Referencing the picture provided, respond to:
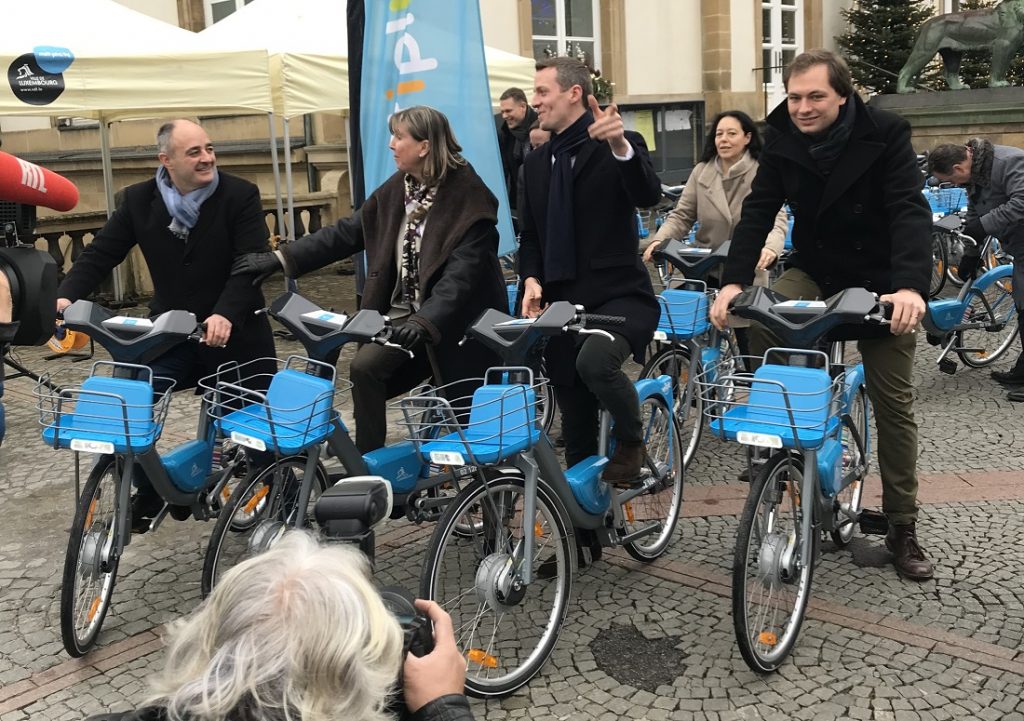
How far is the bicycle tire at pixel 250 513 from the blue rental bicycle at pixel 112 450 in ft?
0.78

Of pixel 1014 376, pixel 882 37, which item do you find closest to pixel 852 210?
pixel 1014 376

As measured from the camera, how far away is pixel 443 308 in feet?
12.5

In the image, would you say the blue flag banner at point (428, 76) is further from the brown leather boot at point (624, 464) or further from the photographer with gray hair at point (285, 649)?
the photographer with gray hair at point (285, 649)

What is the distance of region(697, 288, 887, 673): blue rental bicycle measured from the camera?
3293 mm

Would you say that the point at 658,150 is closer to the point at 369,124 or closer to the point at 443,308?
the point at 369,124

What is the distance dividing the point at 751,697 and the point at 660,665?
1.16ft

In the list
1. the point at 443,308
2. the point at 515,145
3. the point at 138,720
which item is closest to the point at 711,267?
the point at 443,308

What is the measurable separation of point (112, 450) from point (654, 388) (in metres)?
2.08

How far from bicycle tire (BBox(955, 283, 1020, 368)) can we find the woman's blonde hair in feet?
15.1

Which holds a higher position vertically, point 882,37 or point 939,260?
point 882,37

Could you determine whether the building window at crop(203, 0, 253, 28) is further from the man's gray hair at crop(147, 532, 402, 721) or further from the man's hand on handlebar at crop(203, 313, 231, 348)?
the man's gray hair at crop(147, 532, 402, 721)

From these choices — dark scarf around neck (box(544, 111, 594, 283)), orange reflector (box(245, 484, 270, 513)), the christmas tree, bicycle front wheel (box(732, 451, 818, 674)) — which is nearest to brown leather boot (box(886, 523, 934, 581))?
bicycle front wheel (box(732, 451, 818, 674))

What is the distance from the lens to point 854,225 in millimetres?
3920

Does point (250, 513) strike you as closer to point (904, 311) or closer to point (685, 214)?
point (904, 311)
